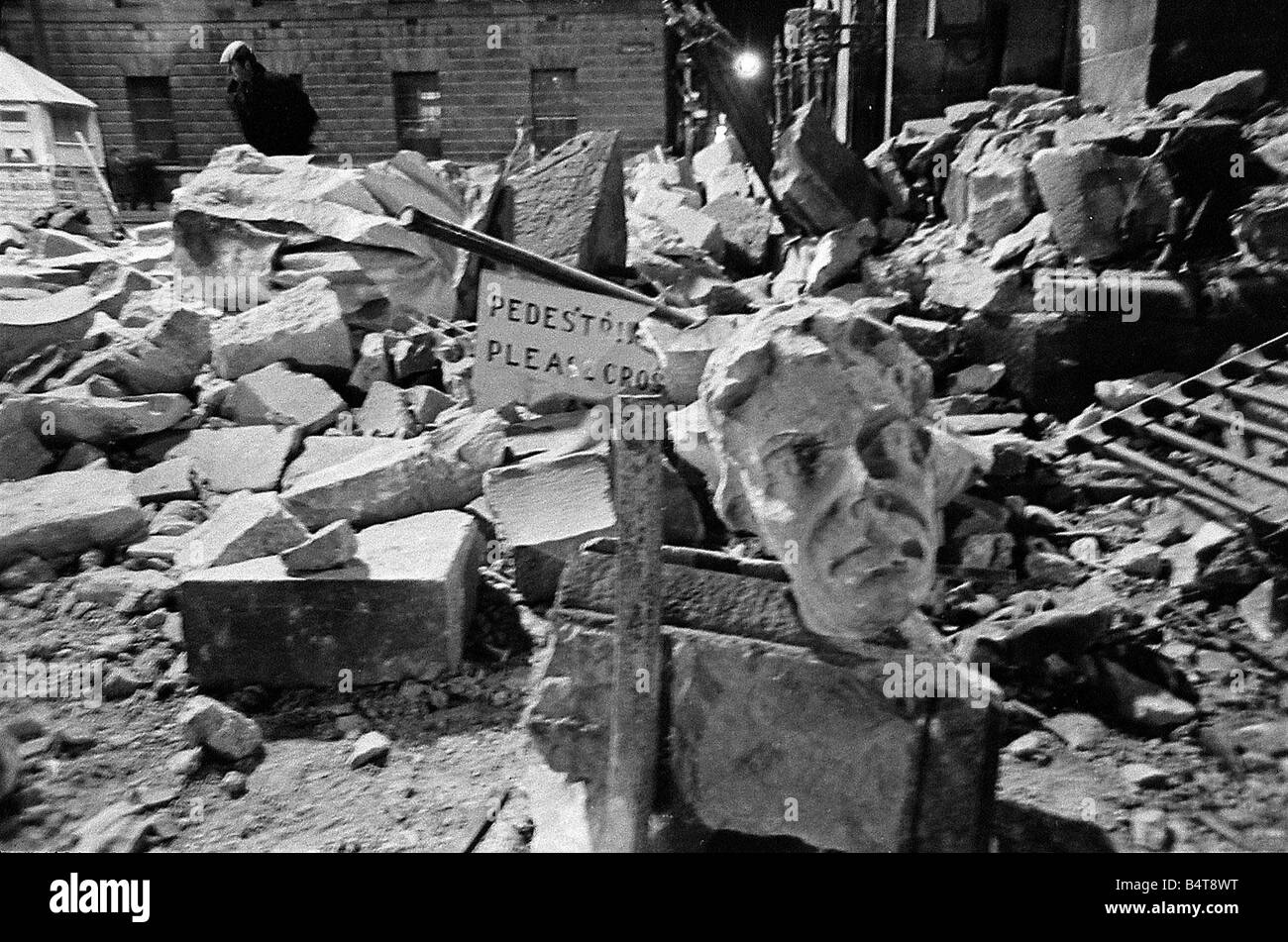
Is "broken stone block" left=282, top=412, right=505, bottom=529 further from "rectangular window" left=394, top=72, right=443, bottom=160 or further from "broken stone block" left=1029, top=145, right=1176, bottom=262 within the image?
"rectangular window" left=394, top=72, right=443, bottom=160

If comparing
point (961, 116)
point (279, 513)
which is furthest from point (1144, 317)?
point (279, 513)

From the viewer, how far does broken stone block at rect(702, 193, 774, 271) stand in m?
6.71

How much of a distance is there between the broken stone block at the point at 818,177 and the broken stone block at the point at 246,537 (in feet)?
14.0

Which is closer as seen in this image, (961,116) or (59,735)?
(59,735)

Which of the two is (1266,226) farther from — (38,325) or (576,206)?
(38,325)

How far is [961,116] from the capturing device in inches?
256

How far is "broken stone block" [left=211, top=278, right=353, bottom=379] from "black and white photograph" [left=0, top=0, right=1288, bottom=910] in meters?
0.03

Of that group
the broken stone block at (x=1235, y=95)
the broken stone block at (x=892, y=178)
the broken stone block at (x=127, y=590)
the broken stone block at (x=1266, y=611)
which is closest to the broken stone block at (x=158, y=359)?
the broken stone block at (x=127, y=590)

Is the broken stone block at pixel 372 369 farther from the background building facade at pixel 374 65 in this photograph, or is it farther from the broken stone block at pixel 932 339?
the broken stone block at pixel 932 339

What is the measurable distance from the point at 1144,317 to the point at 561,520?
10.1 ft

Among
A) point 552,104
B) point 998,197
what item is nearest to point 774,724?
point 998,197

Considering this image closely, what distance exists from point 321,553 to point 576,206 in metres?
3.17
